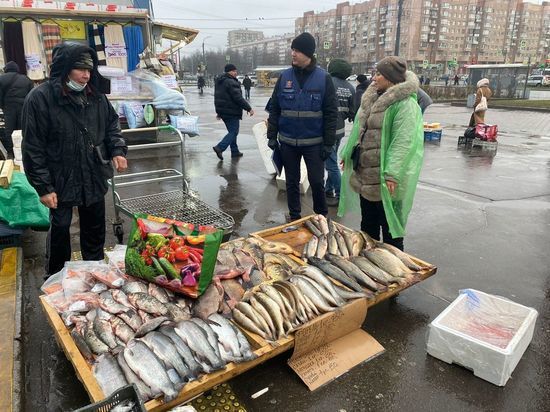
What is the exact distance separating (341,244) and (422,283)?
3.18 feet

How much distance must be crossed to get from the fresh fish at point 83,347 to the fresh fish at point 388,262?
7.90 ft

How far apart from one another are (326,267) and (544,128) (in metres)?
17.4

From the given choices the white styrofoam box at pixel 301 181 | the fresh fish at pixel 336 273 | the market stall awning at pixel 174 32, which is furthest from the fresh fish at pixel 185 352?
the market stall awning at pixel 174 32

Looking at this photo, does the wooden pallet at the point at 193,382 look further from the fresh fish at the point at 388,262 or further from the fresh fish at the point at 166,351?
the fresh fish at the point at 388,262

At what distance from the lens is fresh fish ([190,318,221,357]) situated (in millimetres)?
2709

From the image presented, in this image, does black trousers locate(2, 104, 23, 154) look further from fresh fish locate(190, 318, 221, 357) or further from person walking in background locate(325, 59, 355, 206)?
fresh fish locate(190, 318, 221, 357)

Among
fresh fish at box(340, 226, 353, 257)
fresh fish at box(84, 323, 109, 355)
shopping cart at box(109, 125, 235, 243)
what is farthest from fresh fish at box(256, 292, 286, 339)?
shopping cart at box(109, 125, 235, 243)

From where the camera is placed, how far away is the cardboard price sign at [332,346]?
298cm

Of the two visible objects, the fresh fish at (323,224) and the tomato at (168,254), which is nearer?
the tomato at (168,254)

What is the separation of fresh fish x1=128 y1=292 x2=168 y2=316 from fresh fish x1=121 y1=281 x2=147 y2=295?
4 centimetres

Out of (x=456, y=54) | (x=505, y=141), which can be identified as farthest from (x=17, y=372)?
(x=456, y=54)

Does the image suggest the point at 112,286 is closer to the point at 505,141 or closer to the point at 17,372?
the point at 17,372

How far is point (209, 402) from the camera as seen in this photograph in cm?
277

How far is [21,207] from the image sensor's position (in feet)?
15.2
